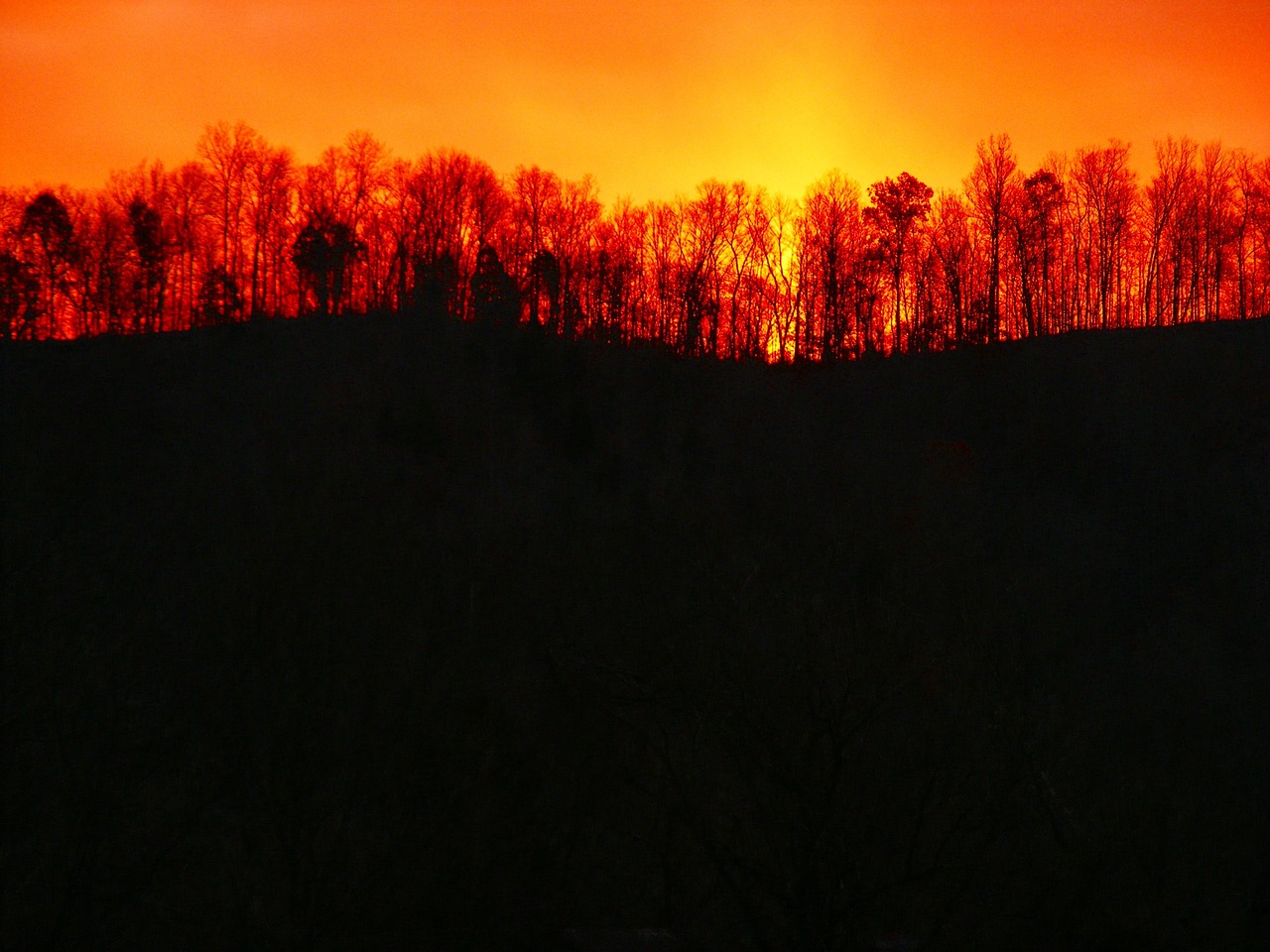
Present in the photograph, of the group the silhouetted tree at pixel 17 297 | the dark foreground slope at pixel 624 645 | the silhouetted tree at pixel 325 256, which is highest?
the silhouetted tree at pixel 325 256

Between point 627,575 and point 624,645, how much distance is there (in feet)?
21.0

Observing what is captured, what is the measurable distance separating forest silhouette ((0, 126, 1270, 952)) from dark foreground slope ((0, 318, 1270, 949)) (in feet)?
0.58

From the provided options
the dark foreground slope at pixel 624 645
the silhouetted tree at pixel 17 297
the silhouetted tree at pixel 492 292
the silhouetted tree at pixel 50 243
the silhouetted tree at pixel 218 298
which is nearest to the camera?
the dark foreground slope at pixel 624 645

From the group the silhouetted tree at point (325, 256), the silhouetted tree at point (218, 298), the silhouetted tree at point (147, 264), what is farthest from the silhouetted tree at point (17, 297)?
the silhouetted tree at point (325, 256)

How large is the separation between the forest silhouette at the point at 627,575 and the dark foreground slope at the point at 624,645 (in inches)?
6.9

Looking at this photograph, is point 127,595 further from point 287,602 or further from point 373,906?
point 373,906

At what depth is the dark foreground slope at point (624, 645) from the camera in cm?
2030

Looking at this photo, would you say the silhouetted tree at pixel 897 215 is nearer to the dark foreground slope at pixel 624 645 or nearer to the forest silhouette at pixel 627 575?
the forest silhouette at pixel 627 575

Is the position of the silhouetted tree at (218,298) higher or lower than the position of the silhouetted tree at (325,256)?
lower

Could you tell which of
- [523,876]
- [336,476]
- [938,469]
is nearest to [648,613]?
[523,876]

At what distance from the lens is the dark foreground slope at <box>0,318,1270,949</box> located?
66.6 feet

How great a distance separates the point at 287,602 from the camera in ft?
91.8

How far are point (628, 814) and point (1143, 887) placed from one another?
1187cm

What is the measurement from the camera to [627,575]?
36031 millimetres
